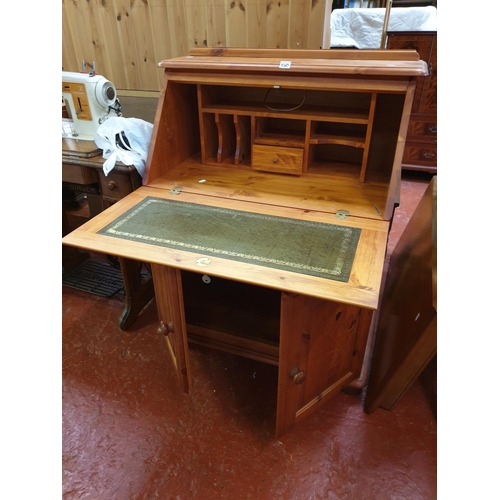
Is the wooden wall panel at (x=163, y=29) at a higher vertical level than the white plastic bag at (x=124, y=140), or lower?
higher

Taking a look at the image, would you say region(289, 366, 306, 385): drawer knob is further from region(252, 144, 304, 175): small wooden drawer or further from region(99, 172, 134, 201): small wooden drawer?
region(99, 172, 134, 201): small wooden drawer

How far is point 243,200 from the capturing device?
50.0 inches

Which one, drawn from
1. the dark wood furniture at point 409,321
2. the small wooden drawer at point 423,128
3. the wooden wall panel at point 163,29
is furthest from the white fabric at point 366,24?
the dark wood furniture at point 409,321

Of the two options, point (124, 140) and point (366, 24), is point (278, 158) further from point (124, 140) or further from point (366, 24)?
point (366, 24)

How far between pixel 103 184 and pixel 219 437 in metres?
1.08

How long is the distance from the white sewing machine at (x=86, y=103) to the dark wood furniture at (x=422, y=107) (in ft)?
6.96

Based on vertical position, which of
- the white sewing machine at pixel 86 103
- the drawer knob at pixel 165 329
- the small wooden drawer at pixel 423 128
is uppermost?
the white sewing machine at pixel 86 103

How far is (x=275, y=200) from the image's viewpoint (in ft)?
4.16

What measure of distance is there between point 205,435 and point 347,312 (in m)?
0.67

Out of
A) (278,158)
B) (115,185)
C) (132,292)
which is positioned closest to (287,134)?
(278,158)

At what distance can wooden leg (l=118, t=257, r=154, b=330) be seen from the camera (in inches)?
66.8

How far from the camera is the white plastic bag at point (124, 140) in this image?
1444mm

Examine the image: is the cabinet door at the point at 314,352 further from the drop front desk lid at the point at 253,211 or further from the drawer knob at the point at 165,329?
the drawer knob at the point at 165,329

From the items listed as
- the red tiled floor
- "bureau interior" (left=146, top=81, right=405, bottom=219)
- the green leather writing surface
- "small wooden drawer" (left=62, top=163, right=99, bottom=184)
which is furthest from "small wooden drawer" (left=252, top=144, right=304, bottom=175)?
the red tiled floor
